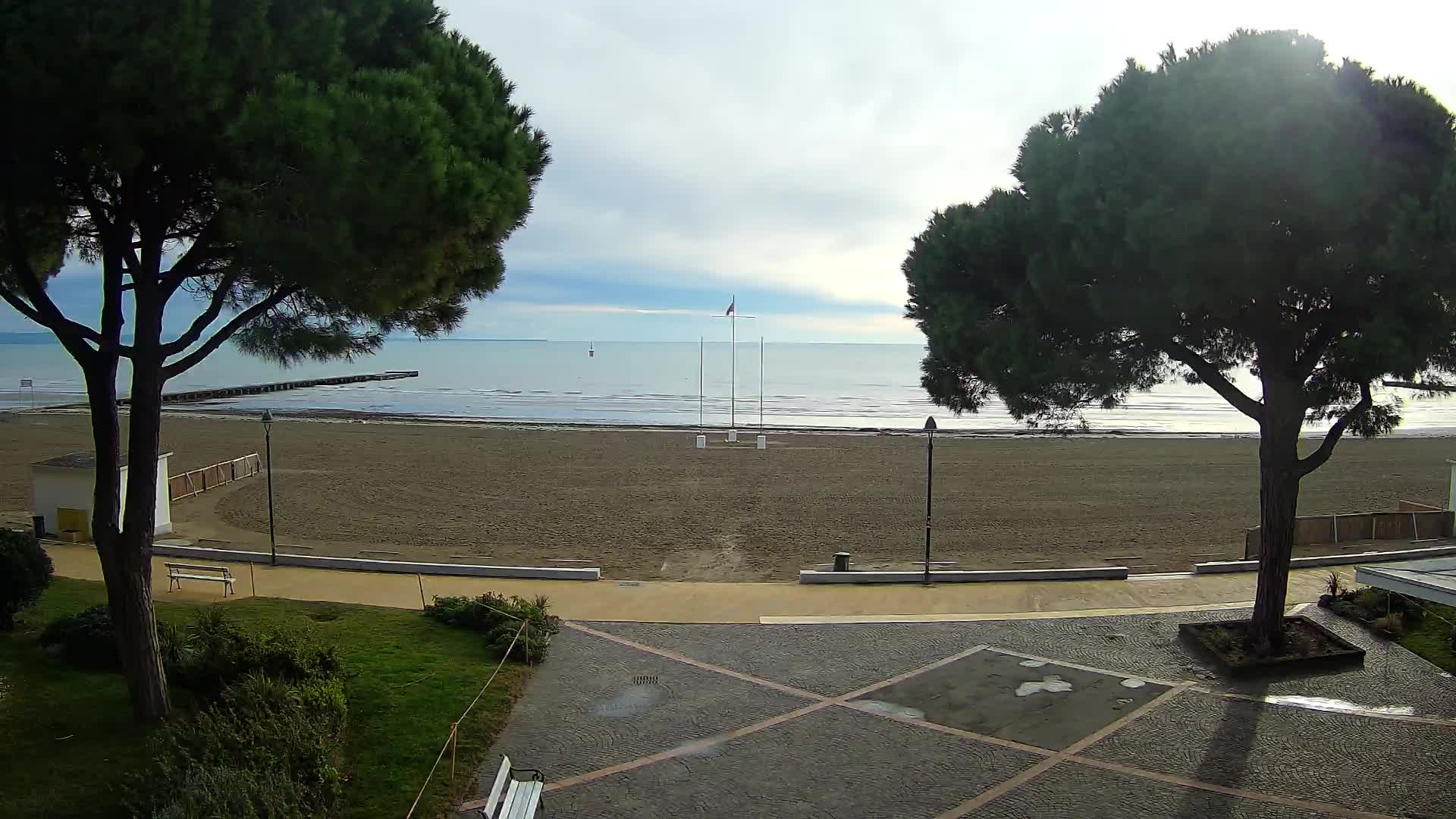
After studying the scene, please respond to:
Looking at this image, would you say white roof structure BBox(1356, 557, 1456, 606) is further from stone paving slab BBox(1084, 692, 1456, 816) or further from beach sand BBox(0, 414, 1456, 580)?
beach sand BBox(0, 414, 1456, 580)

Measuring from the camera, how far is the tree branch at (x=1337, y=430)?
10281 mm

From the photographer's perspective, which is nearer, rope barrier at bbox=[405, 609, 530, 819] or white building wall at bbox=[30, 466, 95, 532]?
rope barrier at bbox=[405, 609, 530, 819]

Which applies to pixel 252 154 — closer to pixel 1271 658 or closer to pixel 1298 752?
pixel 1298 752

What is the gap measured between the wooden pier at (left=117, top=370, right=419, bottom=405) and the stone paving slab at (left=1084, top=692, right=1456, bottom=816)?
204 feet

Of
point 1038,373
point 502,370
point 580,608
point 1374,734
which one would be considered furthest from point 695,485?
point 502,370

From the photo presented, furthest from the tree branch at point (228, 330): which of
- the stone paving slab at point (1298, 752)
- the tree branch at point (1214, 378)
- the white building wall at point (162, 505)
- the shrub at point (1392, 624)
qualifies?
the white building wall at point (162, 505)

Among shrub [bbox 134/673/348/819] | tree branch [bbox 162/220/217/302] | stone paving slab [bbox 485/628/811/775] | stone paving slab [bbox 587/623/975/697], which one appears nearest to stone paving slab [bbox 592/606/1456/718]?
stone paving slab [bbox 587/623/975/697]

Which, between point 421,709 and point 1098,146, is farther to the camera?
point 1098,146

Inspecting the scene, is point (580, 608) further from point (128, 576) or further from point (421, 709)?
point (128, 576)

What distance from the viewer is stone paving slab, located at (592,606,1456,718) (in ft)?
34.2

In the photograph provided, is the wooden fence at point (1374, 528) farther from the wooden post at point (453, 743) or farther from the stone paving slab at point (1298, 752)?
the wooden post at point (453, 743)

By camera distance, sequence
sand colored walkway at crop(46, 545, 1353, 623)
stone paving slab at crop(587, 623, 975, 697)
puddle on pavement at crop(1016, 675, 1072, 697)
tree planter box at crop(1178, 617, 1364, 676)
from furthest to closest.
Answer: sand colored walkway at crop(46, 545, 1353, 623) → tree planter box at crop(1178, 617, 1364, 676) → stone paving slab at crop(587, 623, 975, 697) → puddle on pavement at crop(1016, 675, 1072, 697)

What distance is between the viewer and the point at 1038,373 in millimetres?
10867

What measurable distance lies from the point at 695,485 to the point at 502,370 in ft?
370
